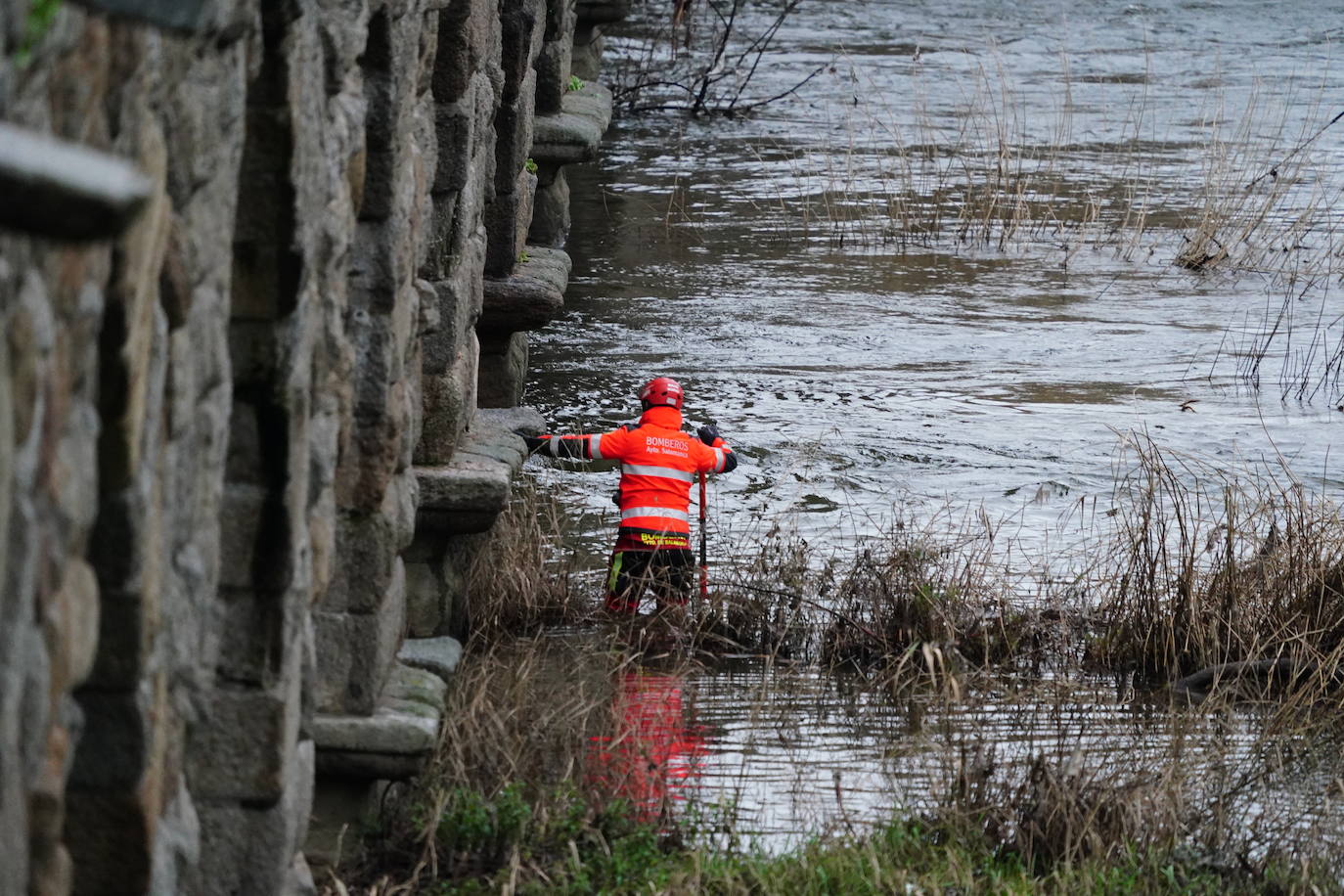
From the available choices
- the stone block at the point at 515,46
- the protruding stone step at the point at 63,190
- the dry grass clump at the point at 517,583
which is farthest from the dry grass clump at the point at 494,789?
the protruding stone step at the point at 63,190

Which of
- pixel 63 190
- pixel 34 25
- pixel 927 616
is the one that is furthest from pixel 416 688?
pixel 63 190

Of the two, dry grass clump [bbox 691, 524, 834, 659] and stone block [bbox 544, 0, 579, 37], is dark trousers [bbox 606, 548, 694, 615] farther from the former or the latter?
stone block [bbox 544, 0, 579, 37]

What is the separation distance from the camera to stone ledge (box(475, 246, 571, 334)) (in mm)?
7078

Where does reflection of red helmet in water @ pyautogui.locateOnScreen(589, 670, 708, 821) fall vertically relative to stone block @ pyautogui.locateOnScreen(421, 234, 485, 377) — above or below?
below

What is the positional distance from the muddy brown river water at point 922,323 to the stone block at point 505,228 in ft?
3.21

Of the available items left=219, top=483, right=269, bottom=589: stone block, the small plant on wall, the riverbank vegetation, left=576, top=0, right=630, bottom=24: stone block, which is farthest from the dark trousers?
left=576, top=0, right=630, bottom=24: stone block

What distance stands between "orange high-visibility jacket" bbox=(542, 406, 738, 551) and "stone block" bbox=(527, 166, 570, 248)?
2886 millimetres

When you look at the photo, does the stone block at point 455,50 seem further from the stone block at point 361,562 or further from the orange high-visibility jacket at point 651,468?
the orange high-visibility jacket at point 651,468

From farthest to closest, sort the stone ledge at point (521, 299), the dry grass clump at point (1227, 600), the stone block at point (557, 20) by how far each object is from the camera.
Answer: the stone block at point (557, 20) < the stone ledge at point (521, 299) < the dry grass clump at point (1227, 600)

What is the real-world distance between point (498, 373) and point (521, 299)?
0.59 m

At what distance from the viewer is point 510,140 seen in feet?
22.4

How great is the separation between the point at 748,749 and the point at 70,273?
138 inches

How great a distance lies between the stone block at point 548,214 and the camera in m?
9.47

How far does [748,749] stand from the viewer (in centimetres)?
513
